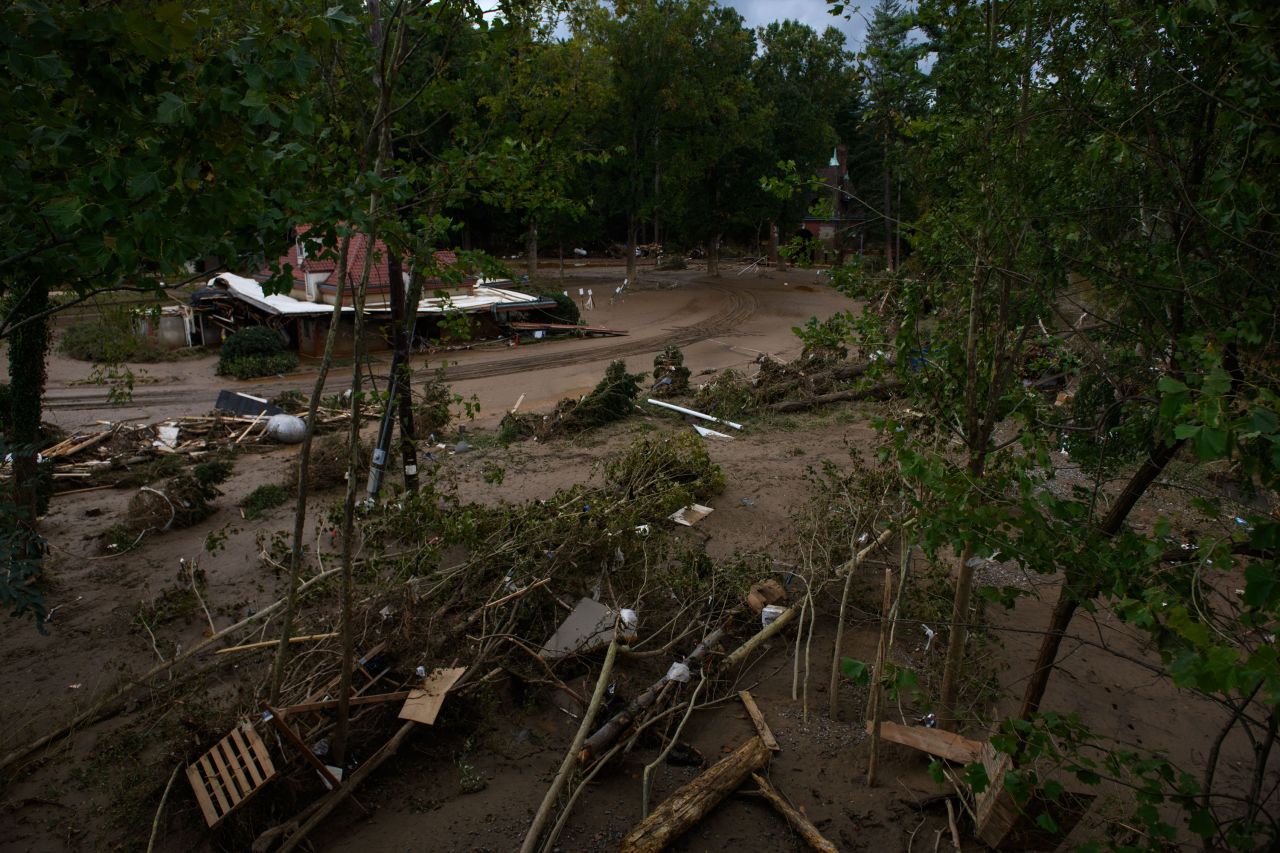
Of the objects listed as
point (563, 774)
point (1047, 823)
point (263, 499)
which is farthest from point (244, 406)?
point (1047, 823)

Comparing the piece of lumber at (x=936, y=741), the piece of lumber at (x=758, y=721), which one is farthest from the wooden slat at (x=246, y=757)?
the piece of lumber at (x=936, y=741)

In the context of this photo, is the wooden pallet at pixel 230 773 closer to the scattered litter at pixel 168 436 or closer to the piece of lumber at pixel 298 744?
the piece of lumber at pixel 298 744

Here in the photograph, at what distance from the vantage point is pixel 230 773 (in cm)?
495

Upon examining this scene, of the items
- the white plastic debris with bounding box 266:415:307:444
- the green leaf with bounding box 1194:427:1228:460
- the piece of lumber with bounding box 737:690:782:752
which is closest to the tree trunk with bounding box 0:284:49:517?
the white plastic debris with bounding box 266:415:307:444

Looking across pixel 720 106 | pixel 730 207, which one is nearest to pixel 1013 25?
pixel 720 106

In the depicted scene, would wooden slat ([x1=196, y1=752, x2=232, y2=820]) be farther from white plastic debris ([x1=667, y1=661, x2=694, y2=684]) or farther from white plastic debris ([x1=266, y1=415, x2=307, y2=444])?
white plastic debris ([x1=266, y1=415, x2=307, y2=444])

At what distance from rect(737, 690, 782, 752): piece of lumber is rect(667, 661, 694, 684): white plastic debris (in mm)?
509

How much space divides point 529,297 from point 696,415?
1397 cm

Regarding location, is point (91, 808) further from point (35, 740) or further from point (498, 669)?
point (498, 669)

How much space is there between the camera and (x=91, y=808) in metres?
5.21

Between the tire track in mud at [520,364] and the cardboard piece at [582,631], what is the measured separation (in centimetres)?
591

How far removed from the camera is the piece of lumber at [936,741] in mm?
5340

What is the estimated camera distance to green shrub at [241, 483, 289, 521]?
10602mm

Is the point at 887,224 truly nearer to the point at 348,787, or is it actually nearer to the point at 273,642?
the point at 273,642
